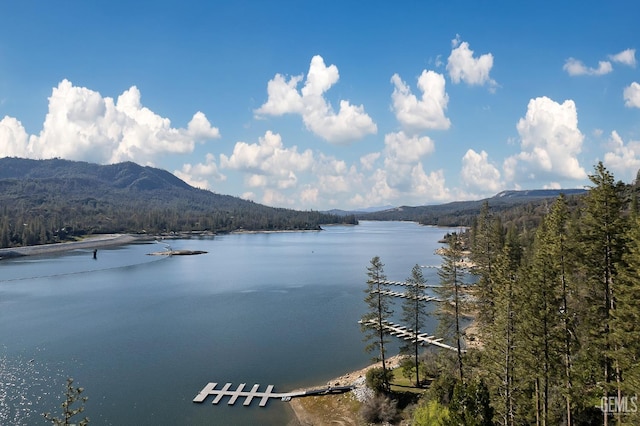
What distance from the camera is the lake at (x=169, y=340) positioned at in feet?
116

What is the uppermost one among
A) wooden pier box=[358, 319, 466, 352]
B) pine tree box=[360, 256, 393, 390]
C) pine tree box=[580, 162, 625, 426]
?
pine tree box=[580, 162, 625, 426]

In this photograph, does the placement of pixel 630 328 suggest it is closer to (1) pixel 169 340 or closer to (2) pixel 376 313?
(2) pixel 376 313

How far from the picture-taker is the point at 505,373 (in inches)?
957

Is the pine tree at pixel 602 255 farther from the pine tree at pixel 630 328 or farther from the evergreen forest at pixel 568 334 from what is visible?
the pine tree at pixel 630 328

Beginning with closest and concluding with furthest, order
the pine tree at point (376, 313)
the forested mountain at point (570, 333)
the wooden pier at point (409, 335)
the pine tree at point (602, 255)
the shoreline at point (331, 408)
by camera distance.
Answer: the forested mountain at point (570, 333), the pine tree at point (602, 255), the shoreline at point (331, 408), the pine tree at point (376, 313), the wooden pier at point (409, 335)

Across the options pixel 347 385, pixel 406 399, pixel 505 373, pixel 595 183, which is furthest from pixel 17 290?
pixel 595 183

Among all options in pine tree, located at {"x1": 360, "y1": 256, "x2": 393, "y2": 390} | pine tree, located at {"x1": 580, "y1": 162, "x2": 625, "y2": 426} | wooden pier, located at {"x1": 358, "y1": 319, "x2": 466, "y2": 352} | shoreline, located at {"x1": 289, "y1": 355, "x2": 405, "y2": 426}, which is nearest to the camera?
pine tree, located at {"x1": 580, "y1": 162, "x2": 625, "y2": 426}

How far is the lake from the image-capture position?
35.5 metres

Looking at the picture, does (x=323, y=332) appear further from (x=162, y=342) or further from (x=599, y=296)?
(x=599, y=296)

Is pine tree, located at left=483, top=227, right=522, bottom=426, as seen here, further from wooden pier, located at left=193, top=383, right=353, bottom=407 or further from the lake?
the lake

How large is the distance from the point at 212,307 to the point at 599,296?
204ft

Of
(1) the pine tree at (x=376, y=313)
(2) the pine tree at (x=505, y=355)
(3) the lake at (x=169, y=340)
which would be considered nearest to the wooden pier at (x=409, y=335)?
(3) the lake at (x=169, y=340)

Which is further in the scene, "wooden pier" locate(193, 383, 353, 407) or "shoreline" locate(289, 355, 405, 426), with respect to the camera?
"wooden pier" locate(193, 383, 353, 407)

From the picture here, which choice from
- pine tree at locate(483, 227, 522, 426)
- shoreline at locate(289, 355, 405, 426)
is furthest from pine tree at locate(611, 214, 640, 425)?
shoreline at locate(289, 355, 405, 426)
